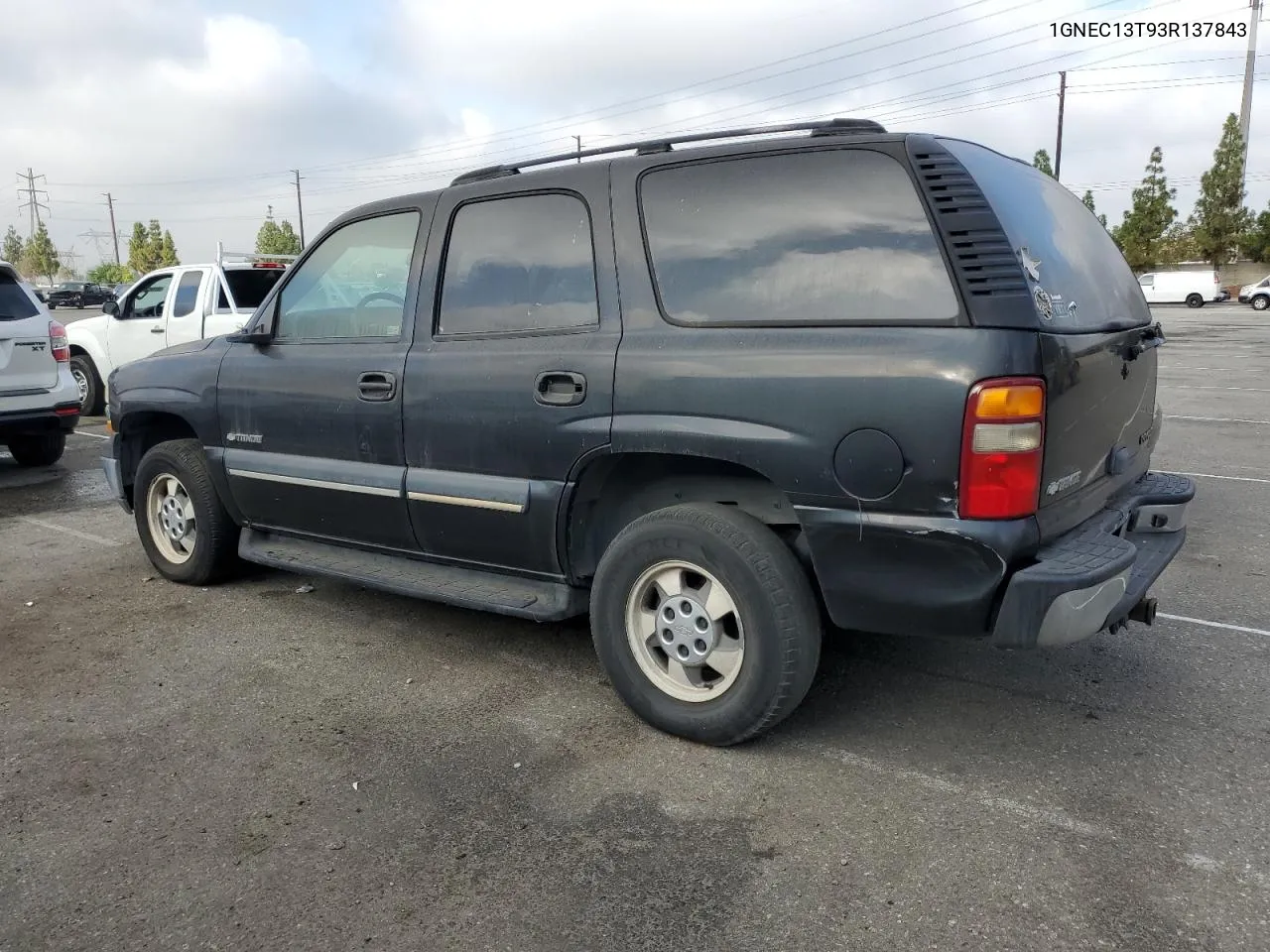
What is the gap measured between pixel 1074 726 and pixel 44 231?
95.2 metres

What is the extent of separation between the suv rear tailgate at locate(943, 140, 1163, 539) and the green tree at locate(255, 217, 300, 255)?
60655mm

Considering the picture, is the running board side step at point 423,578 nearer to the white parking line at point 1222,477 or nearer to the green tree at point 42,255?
the white parking line at point 1222,477

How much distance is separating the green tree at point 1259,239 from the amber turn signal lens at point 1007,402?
59.5 m

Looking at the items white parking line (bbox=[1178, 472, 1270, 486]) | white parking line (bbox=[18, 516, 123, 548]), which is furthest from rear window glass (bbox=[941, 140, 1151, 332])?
white parking line (bbox=[18, 516, 123, 548])

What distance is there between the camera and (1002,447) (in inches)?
110

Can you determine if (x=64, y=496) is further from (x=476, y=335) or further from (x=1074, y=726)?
(x=1074, y=726)

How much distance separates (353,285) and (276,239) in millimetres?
62346

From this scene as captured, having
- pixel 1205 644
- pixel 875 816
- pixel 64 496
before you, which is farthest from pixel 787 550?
pixel 64 496

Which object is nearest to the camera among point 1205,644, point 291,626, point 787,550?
point 787,550

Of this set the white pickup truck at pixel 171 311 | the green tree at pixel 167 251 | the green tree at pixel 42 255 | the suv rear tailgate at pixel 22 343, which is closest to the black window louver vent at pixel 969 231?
the suv rear tailgate at pixel 22 343

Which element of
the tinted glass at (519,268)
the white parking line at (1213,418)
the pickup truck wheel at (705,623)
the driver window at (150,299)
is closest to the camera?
the pickup truck wheel at (705,623)

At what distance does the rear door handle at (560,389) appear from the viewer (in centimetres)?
351

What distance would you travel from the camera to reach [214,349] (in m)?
4.87

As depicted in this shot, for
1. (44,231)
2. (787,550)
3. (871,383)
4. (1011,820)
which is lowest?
(1011,820)
